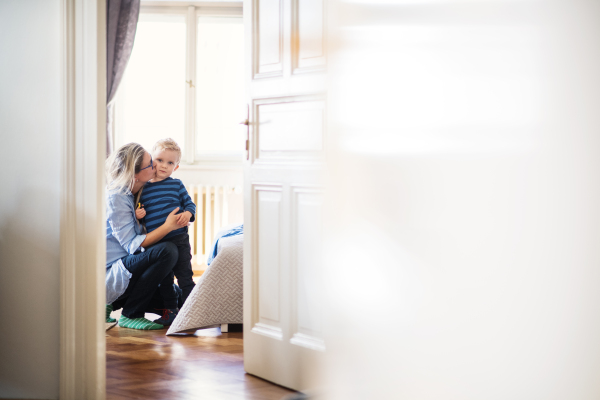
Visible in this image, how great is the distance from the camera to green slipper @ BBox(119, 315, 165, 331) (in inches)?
104

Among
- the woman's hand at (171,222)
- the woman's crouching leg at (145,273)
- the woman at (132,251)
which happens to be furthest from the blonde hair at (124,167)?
the woman's crouching leg at (145,273)

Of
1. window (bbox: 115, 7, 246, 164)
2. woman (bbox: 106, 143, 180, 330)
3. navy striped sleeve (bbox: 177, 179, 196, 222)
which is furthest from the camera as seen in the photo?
window (bbox: 115, 7, 246, 164)

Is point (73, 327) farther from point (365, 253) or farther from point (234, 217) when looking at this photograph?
point (234, 217)

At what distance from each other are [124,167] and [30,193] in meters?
1.03

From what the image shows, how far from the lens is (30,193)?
5.45ft

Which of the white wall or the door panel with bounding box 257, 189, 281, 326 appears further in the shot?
the door panel with bounding box 257, 189, 281, 326

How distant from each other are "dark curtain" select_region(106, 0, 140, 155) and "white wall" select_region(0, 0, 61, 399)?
5.32 feet

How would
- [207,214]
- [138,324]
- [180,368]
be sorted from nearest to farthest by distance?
1. [180,368]
2. [138,324]
3. [207,214]

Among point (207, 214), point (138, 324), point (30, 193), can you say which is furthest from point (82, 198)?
point (207, 214)

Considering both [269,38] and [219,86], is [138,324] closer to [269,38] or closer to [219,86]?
[269,38]

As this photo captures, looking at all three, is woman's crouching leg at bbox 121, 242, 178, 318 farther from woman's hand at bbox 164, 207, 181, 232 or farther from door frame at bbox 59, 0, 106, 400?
door frame at bbox 59, 0, 106, 400

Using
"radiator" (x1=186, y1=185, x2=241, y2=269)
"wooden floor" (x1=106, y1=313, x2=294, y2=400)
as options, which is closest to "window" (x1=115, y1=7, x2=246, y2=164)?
"radiator" (x1=186, y1=185, x2=241, y2=269)

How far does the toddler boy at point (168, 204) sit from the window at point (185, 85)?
70.8 inches

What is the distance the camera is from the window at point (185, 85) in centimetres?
462
